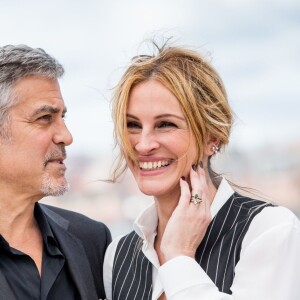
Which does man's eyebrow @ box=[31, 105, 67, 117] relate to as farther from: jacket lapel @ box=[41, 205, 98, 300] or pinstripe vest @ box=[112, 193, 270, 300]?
pinstripe vest @ box=[112, 193, 270, 300]

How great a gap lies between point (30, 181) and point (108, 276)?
0.59 meters

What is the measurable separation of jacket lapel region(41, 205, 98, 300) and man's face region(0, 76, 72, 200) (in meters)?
0.19

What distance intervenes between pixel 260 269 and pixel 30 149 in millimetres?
1205

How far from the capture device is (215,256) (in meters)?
2.53

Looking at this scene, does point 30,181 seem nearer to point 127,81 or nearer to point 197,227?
point 127,81

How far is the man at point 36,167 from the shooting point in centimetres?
280

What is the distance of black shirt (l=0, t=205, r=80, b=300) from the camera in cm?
262

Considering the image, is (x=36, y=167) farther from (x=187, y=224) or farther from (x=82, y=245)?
(x=187, y=224)

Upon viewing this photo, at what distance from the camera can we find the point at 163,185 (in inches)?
106

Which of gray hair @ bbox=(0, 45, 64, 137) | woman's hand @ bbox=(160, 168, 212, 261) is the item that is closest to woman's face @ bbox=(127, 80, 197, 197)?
woman's hand @ bbox=(160, 168, 212, 261)

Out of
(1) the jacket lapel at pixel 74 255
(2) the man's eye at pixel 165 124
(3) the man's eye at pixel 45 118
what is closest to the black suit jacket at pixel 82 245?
(1) the jacket lapel at pixel 74 255

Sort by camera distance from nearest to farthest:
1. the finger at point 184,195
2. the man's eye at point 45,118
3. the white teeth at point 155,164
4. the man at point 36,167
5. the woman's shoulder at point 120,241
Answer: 1. the finger at point 184,195
2. the white teeth at point 155,164
3. the man at point 36,167
4. the man's eye at point 45,118
5. the woman's shoulder at point 120,241

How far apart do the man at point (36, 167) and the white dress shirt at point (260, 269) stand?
21.6 inches

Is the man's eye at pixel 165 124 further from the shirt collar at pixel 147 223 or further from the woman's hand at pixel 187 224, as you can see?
the shirt collar at pixel 147 223
